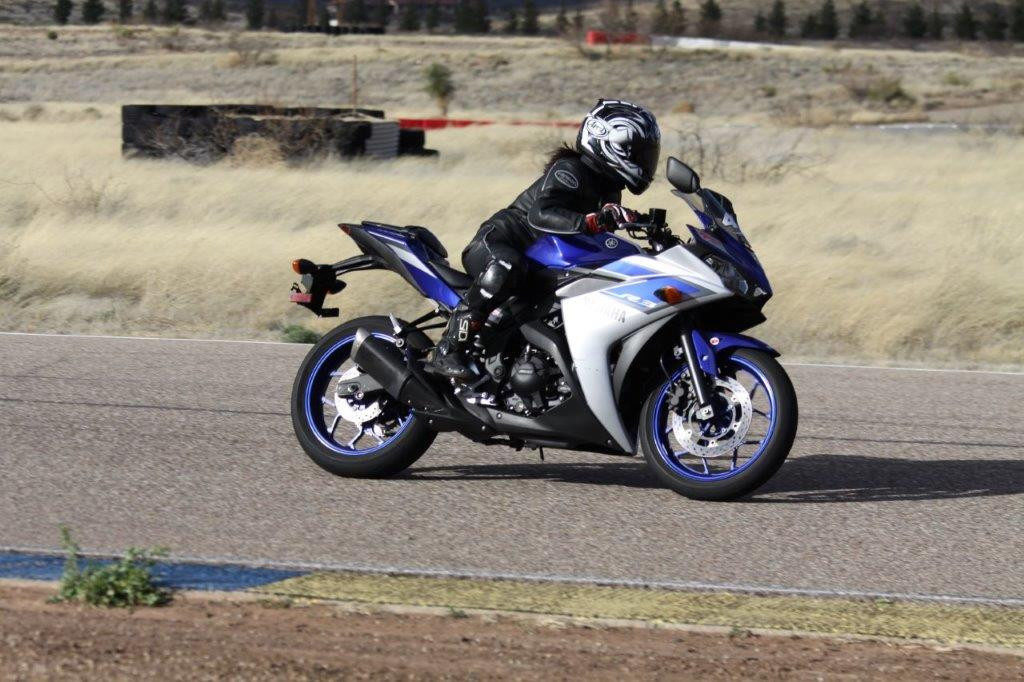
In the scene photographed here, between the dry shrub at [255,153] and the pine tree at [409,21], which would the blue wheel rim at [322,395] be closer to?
the dry shrub at [255,153]

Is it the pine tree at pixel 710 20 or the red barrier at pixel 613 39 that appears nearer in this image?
the red barrier at pixel 613 39

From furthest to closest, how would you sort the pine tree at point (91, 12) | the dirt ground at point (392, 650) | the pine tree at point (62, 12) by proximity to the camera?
the pine tree at point (91, 12), the pine tree at point (62, 12), the dirt ground at point (392, 650)

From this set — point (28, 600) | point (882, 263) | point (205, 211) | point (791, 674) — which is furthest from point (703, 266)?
point (205, 211)

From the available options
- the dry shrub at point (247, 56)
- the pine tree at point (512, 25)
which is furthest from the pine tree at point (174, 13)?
the dry shrub at point (247, 56)

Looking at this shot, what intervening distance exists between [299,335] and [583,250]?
5532mm

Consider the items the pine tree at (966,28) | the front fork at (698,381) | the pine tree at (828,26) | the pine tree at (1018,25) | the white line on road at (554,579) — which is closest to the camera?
the white line on road at (554,579)

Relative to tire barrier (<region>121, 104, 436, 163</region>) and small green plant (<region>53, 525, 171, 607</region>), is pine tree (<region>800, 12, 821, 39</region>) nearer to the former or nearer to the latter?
tire barrier (<region>121, 104, 436, 163</region>)

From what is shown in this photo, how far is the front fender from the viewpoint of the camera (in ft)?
22.4

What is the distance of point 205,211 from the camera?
740 inches

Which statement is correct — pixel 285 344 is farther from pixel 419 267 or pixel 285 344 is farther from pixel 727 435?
pixel 727 435

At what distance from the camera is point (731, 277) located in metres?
6.65

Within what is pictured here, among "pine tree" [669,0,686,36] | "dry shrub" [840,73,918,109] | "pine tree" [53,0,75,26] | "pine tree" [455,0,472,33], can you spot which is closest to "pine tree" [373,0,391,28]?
"pine tree" [455,0,472,33]

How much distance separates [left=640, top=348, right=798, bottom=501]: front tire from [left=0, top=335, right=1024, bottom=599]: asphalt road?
0.12 metres

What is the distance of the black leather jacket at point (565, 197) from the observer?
685 cm
